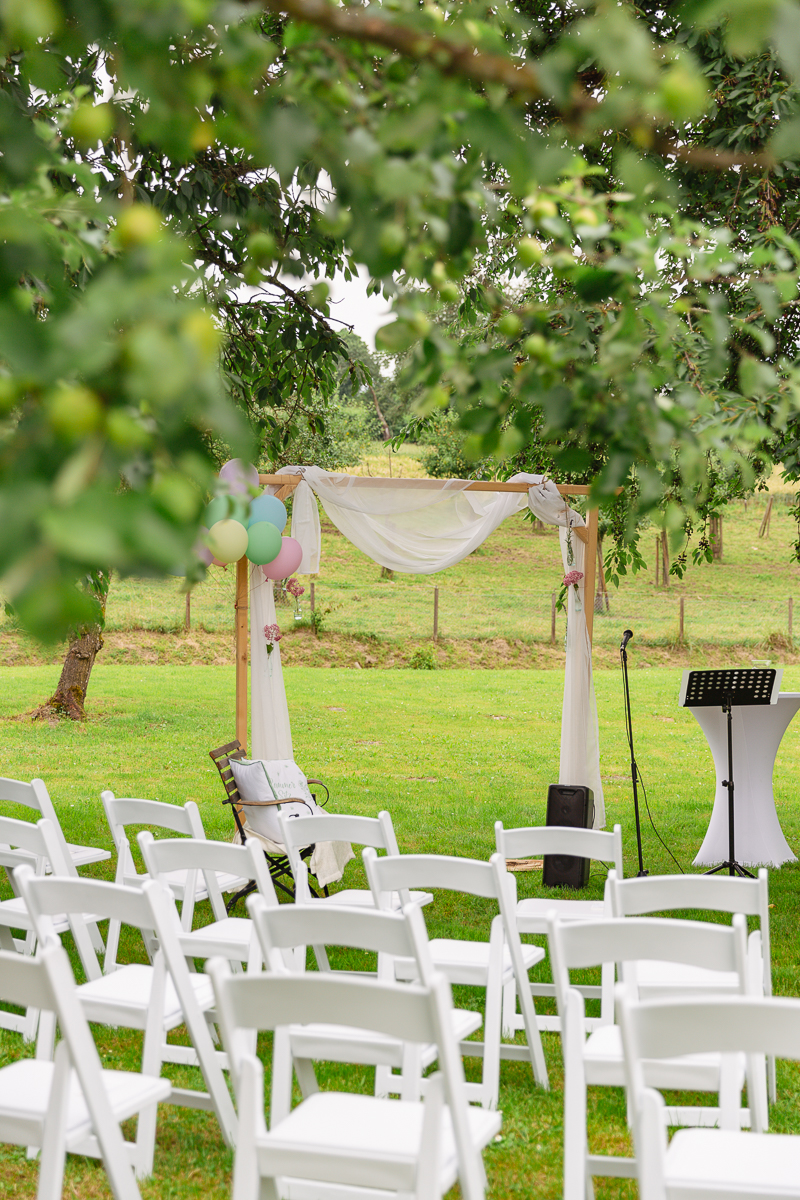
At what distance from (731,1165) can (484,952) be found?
1644mm

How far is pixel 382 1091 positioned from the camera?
3221mm

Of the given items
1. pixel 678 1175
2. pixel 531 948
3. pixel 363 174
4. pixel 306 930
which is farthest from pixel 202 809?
pixel 363 174

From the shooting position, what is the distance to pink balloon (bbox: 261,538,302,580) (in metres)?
6.46

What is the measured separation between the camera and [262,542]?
619 cm

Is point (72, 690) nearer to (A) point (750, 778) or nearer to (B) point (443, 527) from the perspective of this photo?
(B) point (443, 527)

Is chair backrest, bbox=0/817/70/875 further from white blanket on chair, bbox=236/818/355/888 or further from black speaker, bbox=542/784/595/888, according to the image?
black speaker, bbox=542/784/595/888

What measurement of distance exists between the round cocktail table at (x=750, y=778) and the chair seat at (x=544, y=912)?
3001 millimetres

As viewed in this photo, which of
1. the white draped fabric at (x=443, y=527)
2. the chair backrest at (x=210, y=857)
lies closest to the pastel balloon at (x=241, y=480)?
the chair backrest at (x=210, y=857)

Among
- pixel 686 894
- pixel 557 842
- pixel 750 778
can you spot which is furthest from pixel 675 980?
pixel 750 778

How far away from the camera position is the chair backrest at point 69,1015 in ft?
6.91

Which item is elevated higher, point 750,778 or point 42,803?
point 42,803

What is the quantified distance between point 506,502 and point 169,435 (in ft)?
20.8

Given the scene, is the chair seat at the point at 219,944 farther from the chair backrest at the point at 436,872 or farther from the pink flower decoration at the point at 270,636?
the pink flower decoration at the point at 270,636

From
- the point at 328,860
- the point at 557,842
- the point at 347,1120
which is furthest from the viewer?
the point at 328,860
